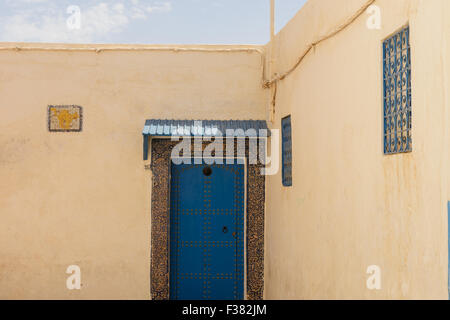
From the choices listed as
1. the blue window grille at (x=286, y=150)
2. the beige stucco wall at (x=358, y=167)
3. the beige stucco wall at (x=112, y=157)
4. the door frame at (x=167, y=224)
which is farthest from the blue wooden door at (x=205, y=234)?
the blue window grille at (x=286, y=150)

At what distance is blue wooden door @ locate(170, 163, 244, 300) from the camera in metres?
4.80

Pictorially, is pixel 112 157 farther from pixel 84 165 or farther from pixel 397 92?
pixel 397 92

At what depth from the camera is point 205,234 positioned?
4816mm

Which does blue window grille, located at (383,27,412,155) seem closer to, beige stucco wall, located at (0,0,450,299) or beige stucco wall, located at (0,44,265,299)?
beige stucco wall, located at (0,0,450,299)

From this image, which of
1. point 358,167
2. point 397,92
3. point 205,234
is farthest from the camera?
point 205,234

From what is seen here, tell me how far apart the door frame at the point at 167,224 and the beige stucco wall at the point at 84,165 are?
84 millimetres

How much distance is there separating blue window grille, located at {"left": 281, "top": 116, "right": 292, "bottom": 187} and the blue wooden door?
0.74 meters

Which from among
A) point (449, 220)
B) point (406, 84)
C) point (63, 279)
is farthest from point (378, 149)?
point (63, 279)

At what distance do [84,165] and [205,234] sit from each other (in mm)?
1394

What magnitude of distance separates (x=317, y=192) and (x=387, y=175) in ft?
3.49

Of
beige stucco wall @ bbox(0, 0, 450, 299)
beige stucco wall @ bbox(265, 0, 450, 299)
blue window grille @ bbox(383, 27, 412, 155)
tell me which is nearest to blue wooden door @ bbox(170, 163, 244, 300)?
beige stucco wall @ bbox(0, 0, 450, 299)

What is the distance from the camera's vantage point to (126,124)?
4.71 m

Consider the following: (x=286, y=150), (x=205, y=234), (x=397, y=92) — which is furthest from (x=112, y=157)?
(x=397, y=92)

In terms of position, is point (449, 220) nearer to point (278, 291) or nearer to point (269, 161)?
point (278, 291)
